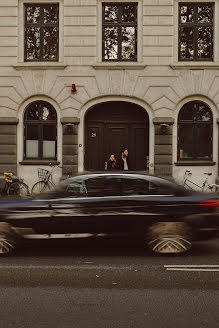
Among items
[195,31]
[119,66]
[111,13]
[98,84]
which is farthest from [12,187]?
[195,31]

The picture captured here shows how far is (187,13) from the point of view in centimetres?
2075

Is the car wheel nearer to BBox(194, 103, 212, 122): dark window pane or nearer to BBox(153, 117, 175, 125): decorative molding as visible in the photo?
BBox(153, 117, 175, 125): decorative molding

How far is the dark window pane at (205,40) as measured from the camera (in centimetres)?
2072

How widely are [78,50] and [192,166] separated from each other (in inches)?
246

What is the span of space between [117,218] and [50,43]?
13.1 meters

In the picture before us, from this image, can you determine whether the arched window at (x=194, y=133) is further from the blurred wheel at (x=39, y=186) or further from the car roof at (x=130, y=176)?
the car roof at (x=130, y=176)

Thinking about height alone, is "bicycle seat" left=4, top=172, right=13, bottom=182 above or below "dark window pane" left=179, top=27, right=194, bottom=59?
below

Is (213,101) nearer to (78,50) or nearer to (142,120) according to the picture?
(142,120)

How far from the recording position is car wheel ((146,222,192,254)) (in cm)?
938

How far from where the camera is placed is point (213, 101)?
807 inches

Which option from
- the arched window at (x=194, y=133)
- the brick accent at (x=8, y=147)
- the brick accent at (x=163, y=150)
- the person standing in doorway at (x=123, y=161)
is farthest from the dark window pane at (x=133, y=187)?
the brick accent at (x=8, y=147)

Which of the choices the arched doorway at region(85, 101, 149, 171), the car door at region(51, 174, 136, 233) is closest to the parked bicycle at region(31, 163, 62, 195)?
the arched doorway at region(85, 101, 149, 171)

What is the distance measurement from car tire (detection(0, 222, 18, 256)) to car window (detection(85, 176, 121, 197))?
1545 mm

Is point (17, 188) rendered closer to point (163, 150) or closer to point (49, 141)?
point (49, 141)
